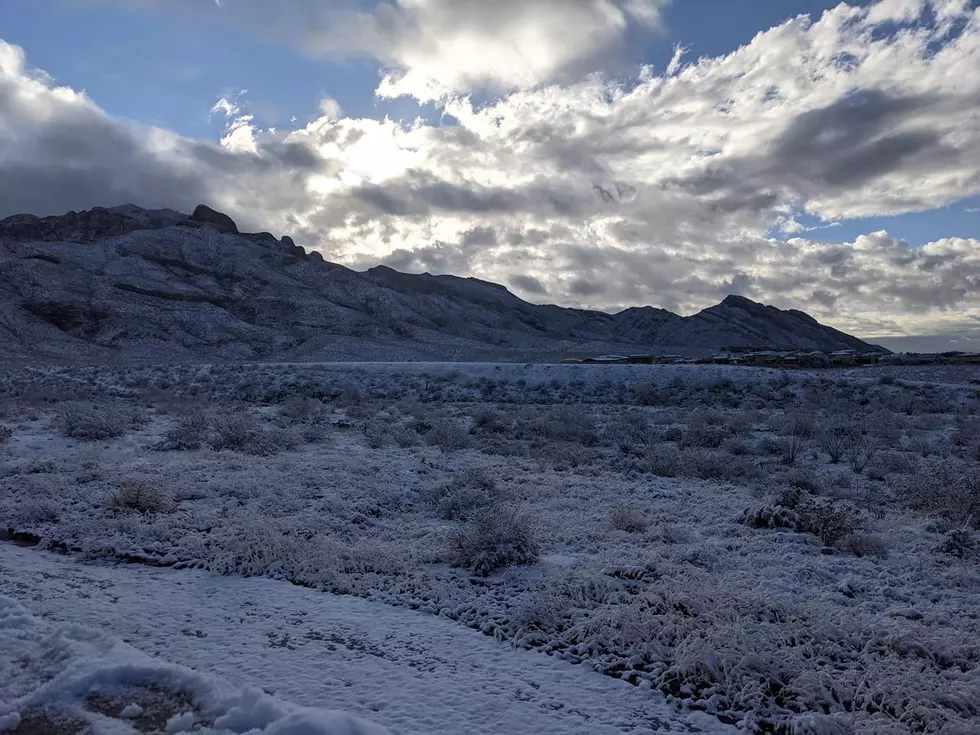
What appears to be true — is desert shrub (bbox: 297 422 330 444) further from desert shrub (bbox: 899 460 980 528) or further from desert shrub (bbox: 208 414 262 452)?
desert shrub (bbox: 899 460 980 528)

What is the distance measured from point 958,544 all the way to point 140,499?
11.5m

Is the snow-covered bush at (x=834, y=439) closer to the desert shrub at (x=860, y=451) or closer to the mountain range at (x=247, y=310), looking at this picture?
the desert shrub at (x=860, y=451)

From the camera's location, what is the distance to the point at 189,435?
15031 mm

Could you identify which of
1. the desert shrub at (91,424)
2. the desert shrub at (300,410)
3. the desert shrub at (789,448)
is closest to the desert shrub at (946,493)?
the desert shrub at (789,448)

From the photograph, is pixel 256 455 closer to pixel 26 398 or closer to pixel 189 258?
pixel 26 398

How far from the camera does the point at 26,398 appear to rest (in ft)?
77.0

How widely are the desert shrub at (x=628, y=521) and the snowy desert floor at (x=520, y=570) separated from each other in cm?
3

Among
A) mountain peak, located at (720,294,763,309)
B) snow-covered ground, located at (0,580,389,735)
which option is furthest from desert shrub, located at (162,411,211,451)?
mountain peak, located at (720,294,763,309)

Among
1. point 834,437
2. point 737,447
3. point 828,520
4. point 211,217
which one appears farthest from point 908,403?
point 211,217

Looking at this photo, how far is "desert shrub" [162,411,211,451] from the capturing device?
575 inches

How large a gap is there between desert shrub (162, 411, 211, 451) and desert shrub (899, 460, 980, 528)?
14591mm

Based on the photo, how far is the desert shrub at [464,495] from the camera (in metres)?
10.2

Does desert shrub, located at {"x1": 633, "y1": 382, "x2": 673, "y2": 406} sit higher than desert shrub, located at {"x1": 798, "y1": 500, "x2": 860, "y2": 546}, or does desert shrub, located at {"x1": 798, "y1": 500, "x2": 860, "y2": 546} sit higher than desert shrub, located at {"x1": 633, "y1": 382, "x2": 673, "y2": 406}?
desert shrub, located at {"x1": 633, "y1": 382, "x2": 673, "y2": 406}

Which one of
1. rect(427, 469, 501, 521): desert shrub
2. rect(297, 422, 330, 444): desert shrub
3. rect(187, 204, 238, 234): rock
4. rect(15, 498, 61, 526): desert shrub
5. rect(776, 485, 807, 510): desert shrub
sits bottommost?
rect(427, 469, 501, 521): desert shrub
